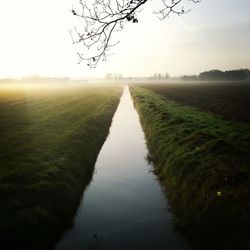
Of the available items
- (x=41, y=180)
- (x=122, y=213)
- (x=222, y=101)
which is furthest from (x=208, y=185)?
(x=222, y=101)

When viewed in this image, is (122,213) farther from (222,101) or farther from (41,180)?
(222,101)

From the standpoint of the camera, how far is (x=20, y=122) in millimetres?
31438

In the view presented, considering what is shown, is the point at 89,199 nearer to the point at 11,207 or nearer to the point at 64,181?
the point at 64,181

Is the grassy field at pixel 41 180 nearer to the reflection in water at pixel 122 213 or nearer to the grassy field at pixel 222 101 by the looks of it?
the reflection in water at pixel 122 213

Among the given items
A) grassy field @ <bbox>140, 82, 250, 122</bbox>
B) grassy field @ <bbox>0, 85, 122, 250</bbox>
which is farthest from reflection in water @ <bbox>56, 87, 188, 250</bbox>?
grassy field @ <bbox>140, 82, 250, 122</bbox>

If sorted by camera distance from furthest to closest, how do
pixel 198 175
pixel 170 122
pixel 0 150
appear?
pixel 170 122 < pixel 0 150 < pixel 198 175

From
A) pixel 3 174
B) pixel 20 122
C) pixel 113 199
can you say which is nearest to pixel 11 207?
pixel 3 174

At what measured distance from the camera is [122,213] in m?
13.6

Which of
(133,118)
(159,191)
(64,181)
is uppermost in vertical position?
(64,181)

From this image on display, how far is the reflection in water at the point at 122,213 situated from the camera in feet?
36.6

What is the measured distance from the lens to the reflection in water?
11.1 meters

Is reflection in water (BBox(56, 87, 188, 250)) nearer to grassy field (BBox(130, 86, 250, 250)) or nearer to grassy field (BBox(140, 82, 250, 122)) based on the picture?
grassy field (BBox(130, 86, 250, 250))

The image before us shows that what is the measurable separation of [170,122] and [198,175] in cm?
1365

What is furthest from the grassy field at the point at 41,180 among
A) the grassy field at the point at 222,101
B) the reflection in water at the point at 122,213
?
the grassy field at the point at 222,101
